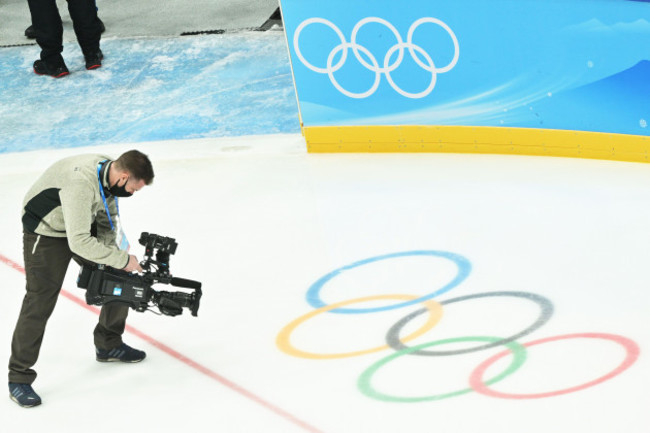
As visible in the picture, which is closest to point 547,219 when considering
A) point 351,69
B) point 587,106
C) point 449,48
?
point 587,106

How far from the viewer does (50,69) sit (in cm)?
1227

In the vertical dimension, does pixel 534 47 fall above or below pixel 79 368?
above

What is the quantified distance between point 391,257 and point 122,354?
2.05 metres

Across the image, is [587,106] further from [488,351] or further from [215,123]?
→ [215,123]

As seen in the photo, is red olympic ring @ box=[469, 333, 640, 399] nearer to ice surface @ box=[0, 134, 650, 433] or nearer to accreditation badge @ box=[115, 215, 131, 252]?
ice surface @ box=[0, 134, 650, 433]

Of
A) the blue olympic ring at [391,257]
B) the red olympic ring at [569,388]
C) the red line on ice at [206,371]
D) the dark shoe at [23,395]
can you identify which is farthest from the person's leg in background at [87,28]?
the red olympic ring at [569,388]

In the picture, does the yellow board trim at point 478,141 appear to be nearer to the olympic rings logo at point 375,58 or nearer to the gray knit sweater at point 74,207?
the olympic rings logo at point 375,58

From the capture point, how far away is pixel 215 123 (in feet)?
34.9

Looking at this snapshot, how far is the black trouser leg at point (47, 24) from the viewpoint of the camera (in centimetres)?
1138

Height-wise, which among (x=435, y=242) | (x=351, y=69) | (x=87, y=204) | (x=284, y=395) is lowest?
(x=284, y=395)

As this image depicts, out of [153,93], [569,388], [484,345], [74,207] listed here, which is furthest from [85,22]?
[569,388]

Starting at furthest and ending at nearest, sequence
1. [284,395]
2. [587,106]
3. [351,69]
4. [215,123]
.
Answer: [215,123]
[351,69]
[587,106]
[284,395]

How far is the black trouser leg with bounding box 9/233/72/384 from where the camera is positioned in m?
4.91

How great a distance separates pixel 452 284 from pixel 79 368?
2.34 metres
